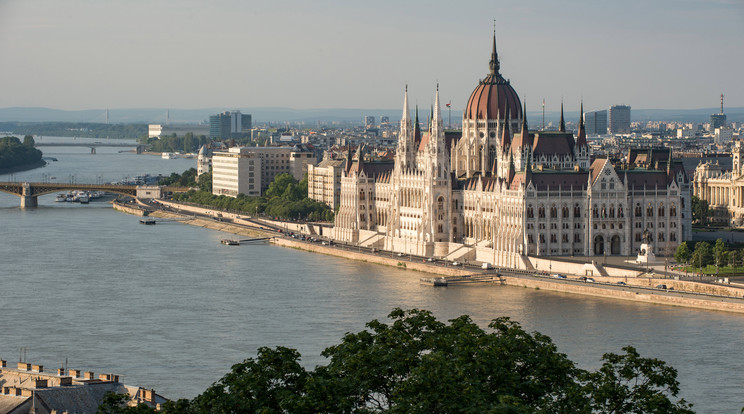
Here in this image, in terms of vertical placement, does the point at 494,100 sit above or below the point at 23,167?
above

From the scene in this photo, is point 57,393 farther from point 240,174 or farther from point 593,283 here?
point 240,174

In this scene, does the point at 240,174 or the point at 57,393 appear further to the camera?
the point at 240,174

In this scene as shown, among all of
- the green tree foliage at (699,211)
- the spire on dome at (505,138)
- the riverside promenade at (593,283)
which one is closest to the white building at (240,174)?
the riverside promenade at (593,283)

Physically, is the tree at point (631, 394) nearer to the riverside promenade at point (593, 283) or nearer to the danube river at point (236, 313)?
the danube river at point (236, 313)

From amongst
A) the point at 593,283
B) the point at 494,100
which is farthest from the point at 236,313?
the point at 494,100

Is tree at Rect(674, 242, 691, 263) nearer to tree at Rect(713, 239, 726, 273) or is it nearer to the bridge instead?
tree at Rect(713, 239, 726, 273)

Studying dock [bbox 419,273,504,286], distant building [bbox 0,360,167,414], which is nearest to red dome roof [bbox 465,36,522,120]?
dock [bbox 419,273,504,286]
